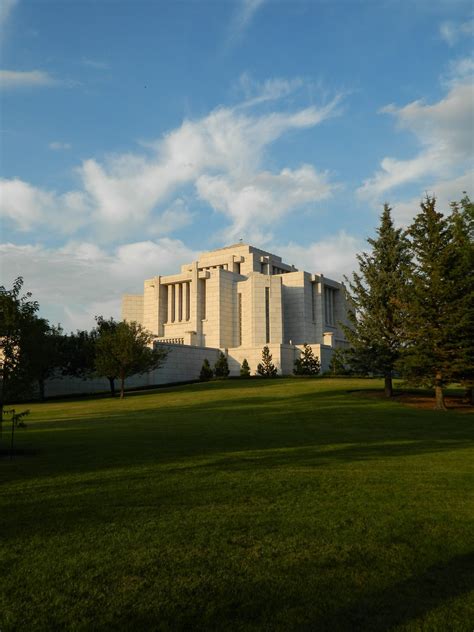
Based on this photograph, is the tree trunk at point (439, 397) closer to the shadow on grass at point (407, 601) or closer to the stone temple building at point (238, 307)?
the shadow on grass at point (407, 601)

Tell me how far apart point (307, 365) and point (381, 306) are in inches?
1296

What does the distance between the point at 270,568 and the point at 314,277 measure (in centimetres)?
9179

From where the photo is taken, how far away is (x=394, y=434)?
1838 centimetres

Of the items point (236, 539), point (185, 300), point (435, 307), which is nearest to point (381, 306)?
point (435, 307)

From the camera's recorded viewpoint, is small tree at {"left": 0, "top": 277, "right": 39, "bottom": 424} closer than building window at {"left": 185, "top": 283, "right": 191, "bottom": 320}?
Yes

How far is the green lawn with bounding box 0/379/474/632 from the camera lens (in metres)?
4.62

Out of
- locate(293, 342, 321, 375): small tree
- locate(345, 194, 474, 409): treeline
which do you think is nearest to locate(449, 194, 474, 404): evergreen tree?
locate(345, 194, 474, 409): treeline

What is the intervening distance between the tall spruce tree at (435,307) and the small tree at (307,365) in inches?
1414

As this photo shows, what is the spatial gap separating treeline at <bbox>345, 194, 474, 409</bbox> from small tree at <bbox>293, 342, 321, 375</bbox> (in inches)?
1227

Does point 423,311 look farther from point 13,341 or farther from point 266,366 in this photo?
point 266,366

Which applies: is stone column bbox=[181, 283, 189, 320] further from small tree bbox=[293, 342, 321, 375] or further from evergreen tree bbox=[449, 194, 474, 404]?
evergreen tree bbox=[449, 194, 474, 404]

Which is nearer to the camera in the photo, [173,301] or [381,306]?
[381,306]

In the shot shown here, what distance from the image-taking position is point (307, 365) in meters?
66.9

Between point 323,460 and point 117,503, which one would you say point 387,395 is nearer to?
point 323,460
